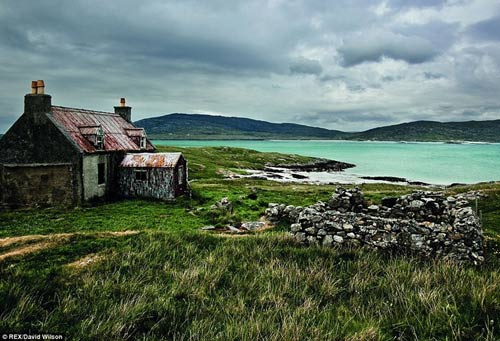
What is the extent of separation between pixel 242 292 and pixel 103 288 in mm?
3353

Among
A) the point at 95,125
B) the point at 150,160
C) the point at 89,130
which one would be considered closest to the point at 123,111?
the point at 95,125

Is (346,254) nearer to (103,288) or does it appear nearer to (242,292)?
(242,292)

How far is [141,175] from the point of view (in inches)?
1325

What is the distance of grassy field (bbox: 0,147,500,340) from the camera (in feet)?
22.0

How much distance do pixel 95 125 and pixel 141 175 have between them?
641 centimetres

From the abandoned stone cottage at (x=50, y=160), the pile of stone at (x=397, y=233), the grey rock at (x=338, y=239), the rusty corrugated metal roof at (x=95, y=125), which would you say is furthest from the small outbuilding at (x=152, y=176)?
the grey rock at (x=338, y=239)

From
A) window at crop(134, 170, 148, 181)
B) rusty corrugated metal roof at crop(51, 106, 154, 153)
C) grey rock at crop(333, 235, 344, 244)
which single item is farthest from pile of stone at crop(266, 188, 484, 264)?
rusty corrugated metal roof at crop(51, 106, 154, 153)

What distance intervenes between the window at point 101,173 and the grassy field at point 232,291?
18346 mm

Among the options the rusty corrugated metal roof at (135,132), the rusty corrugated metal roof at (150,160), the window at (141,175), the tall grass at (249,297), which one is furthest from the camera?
the rusty corrugated metal roof at (135,132)

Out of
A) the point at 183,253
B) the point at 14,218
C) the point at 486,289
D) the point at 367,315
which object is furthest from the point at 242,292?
the point at 14,218

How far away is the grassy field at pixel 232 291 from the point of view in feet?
22.0

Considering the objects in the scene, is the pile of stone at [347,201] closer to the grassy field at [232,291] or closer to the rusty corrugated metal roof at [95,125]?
the grassy field at [232,291]

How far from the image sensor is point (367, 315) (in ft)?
24.7

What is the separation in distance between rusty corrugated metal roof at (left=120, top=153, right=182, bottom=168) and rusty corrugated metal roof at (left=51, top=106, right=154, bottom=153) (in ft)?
5.02
